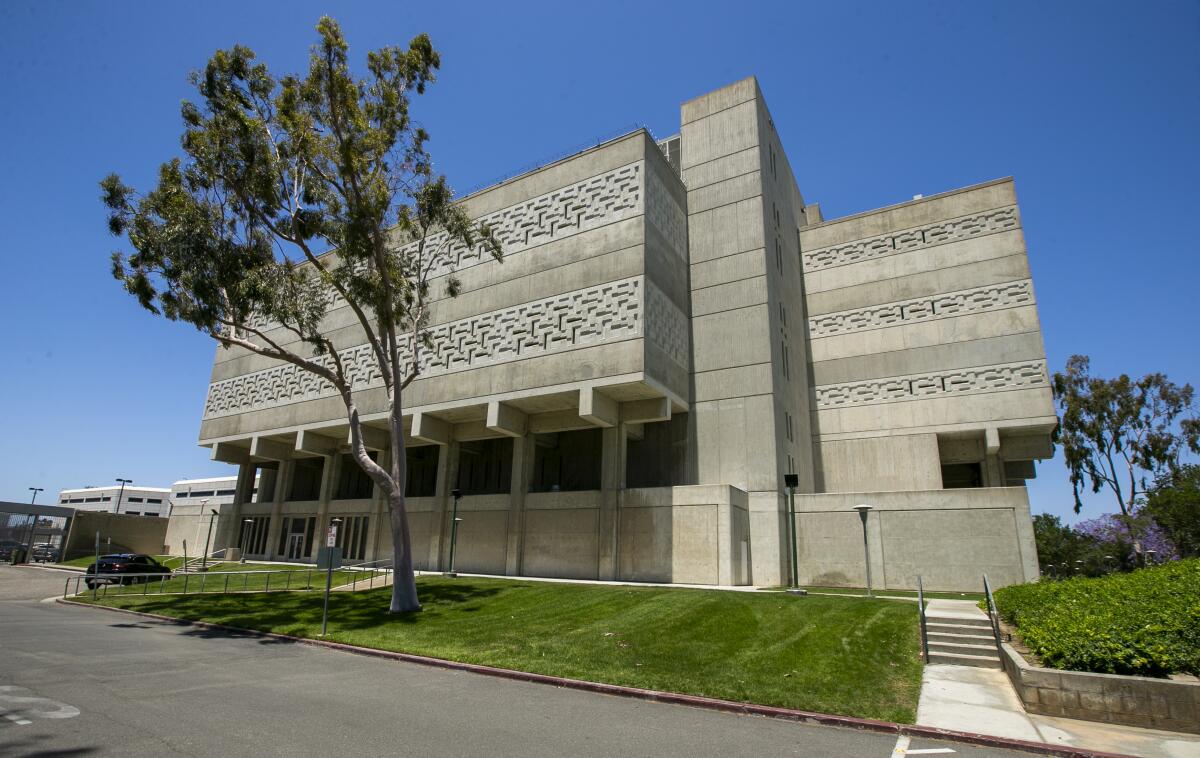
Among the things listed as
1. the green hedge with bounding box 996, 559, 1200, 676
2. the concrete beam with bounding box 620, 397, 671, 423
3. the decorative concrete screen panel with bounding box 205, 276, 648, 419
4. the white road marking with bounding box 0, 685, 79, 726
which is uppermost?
the decorative concrete screen panel with bounding box 205, 276, 648, 419

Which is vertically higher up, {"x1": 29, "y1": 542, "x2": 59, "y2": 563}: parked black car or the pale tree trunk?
the pale tree trunk

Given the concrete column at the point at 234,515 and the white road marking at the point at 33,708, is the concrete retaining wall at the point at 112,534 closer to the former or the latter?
the concrete column at the point at 234,515

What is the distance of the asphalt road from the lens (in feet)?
23.6

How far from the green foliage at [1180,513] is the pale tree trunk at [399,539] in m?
43.8

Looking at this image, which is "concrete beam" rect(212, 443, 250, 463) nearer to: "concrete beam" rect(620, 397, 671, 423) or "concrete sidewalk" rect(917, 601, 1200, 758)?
"concrete beam" rect(620, 397, 671, 423)

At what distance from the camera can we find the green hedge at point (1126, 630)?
878 cm

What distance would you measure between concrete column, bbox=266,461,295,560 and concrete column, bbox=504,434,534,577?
21.8 metres

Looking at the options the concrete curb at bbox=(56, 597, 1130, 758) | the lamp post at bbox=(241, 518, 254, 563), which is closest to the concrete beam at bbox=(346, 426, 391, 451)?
the lamp post at bbox=(241, 518, 254, 563)

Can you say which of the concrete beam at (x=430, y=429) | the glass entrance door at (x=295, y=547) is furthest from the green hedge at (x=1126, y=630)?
the glass entrance door at (x=295, y=547)

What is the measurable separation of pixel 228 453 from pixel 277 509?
20.3ft

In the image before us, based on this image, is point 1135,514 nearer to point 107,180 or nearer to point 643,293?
point 643,293

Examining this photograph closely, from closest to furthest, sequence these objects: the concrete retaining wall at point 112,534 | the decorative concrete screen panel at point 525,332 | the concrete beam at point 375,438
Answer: the decorative concrete screen panel at point 525,332
the concrete beam at point 375,438
the concrete retaining wall at point 112,534

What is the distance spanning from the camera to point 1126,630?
9336 mm

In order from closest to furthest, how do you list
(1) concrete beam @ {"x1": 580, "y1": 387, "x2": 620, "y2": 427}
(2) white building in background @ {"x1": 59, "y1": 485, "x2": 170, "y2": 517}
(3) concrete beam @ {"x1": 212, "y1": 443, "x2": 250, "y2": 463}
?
(1) concrete beam @ {"x1": 580, "y1": 387, "x2": 620, "y2": 427}, (3) concrete beam @ {"x1": 212, "y1": 443, "x2": 250, "y2": 463}, (2) white building in background @ {"x1": 59, "y1": 485, "x2": 170, "y2": 517}
